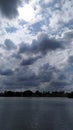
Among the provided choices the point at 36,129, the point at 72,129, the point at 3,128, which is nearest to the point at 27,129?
the point at 36,129

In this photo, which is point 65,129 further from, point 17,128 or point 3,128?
point 3,128

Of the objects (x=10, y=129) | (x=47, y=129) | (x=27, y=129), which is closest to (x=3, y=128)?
(x=10, y=129)

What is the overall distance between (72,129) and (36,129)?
21.5 ft

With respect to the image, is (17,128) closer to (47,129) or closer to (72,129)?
(47,129)

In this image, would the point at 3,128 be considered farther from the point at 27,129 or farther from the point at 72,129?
the point at 72,129

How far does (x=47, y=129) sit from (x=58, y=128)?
220cm

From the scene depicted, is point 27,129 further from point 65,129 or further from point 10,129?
point 65,129

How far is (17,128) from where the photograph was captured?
40.5 m

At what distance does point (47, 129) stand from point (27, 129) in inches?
141

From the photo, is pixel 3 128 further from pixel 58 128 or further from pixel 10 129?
pixel 58 128

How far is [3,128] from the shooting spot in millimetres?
40344

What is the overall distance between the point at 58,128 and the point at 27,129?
18.8 ft

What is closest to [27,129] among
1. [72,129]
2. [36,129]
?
[36,129]

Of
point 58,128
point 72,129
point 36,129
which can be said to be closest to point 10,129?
point 36,129
